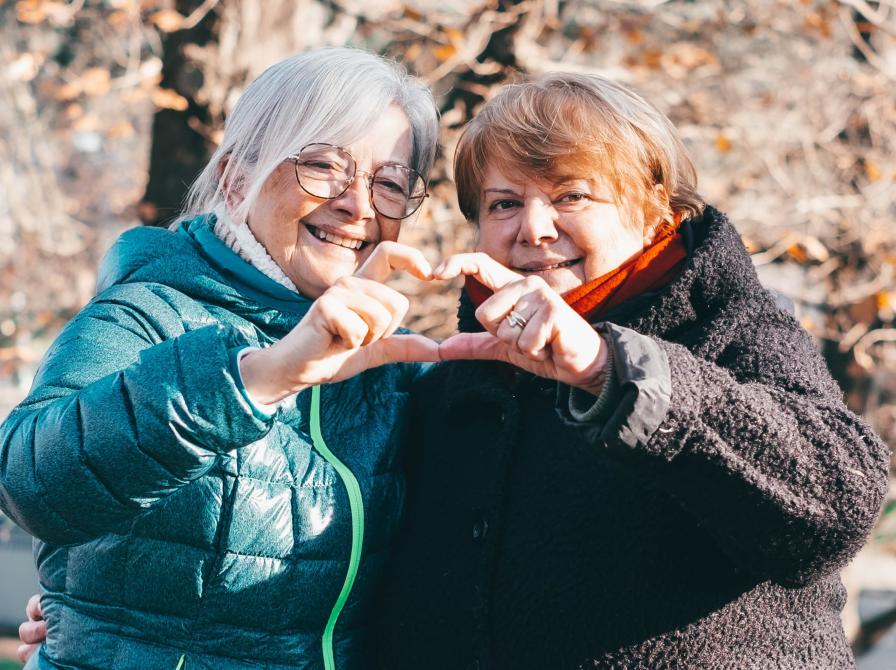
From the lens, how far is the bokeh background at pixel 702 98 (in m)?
3.87

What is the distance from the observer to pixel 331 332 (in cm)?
151

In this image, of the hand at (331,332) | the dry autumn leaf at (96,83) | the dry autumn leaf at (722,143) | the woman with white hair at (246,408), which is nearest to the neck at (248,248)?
the woman with white hair at (246,408)

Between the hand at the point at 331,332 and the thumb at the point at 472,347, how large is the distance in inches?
7.2

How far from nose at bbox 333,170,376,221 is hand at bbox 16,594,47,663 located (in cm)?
112

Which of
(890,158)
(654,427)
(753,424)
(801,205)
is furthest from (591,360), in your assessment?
(890,158)

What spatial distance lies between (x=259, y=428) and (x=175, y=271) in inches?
22.6

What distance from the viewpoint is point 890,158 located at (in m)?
4.98

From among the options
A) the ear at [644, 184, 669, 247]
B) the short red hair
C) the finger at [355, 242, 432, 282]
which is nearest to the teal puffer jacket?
the finger at [355, 242, 432, 282]

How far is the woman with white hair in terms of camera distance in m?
1.53

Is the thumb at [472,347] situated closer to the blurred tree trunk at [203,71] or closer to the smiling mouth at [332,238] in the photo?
the smiling mouth at [332,238]

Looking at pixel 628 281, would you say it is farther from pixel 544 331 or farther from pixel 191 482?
pixel 191 482

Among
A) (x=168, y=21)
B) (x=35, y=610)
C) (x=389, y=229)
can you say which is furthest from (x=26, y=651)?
(x=168, y=21)

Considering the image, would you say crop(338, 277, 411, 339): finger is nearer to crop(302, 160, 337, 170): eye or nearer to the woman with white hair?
the woman with white hair

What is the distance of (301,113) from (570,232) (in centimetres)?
65
